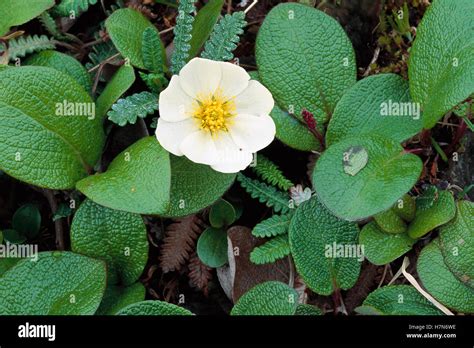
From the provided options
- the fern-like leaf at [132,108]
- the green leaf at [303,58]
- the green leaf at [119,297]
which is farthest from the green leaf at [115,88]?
the green leaf at [119,297]

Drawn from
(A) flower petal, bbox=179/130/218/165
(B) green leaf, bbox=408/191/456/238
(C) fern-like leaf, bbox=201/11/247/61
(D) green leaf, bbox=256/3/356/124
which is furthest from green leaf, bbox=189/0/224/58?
(B) green leaf, bbox=408/191/456/238

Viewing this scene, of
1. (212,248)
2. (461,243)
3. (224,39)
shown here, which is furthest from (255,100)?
(461,243)

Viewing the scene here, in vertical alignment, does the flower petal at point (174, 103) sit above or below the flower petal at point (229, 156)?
above

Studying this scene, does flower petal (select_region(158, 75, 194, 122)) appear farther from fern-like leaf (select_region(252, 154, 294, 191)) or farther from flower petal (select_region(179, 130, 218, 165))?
fern-like leaf (select_region(252, 154, 294, 191))

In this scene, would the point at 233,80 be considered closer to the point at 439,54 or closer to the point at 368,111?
the point at 368,111

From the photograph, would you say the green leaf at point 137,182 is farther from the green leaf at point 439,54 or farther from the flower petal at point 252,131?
the green leaf at point 439,54
